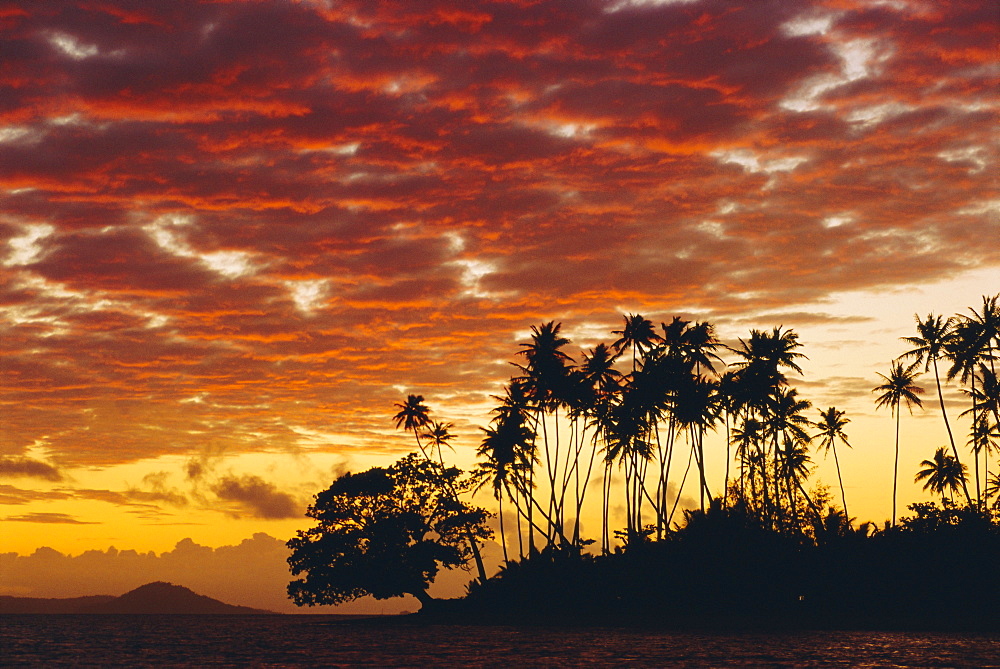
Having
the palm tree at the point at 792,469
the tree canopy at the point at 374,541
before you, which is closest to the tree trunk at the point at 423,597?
the tree canopy at the point at 374,541

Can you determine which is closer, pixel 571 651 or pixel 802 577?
pixel 571 651

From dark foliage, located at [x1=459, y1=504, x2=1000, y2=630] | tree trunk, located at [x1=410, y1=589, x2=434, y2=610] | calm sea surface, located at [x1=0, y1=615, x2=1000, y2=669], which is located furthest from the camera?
tree trunk, located at [x1=410, y1=589, x2=434, y2=610]

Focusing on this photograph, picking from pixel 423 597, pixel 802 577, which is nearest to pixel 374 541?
pixel 423 597

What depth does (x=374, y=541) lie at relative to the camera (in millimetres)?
73125

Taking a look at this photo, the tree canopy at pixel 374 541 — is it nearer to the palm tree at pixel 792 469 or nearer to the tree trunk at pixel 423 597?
the tree trunk at pixel 423 597

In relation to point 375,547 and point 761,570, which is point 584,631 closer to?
point 761,570

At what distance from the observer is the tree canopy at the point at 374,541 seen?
72.4 metres

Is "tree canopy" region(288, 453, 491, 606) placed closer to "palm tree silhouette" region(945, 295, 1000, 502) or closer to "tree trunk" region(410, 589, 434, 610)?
"tree trunk" region(410, 589, 434, 610)

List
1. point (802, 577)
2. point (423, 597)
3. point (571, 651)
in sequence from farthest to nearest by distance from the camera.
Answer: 1. point (423, 597)
2. point (802, 577)
3. point (571, 651)

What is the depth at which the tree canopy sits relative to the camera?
2852 inches

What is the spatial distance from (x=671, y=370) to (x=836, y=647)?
3791cm

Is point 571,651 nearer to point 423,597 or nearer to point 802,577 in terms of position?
point 802,577

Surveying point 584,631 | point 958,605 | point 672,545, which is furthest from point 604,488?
point 958,605

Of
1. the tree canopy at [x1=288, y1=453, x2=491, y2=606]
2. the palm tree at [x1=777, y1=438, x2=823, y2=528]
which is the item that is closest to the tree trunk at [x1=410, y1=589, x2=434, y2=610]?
the tree canopy at [x1=288, y1=453, x2=491, y2=606]
